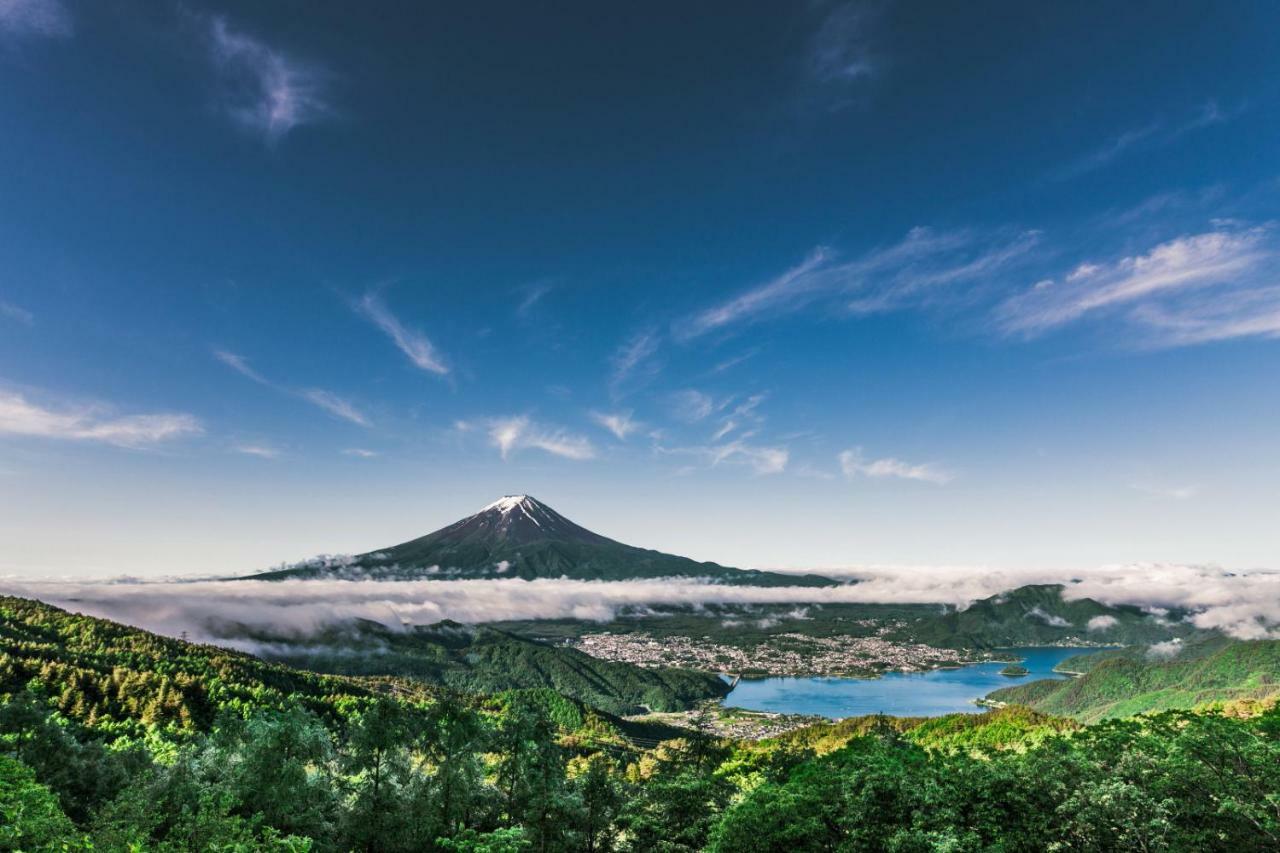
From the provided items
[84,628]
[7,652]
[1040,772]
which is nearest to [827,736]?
[1040,772]

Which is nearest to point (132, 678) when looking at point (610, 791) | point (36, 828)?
point (610, 791)

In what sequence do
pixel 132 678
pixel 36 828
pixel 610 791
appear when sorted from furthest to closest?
1. pixel 132 678
2. pixel 610 791
3. pixel 36 828

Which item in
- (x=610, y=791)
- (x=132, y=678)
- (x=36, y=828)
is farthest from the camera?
(x=132, y=678)

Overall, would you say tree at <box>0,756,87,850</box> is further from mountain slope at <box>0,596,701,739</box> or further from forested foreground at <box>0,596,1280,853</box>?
mountain slope at <box>0,596,701,739</box>

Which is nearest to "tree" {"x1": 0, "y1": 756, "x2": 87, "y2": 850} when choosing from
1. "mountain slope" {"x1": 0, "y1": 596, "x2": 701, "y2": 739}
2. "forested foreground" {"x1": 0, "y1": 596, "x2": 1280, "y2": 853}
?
"forested foreground" {"x1": 0, "y1": 596, "x2": 1280, "y2": 853}

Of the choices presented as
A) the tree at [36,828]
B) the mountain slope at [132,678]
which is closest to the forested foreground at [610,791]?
the tree at [36,828]

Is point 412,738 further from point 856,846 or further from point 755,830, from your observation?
point 856,846

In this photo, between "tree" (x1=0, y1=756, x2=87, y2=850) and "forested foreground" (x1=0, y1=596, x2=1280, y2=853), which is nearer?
"tree" (x1=0, y1=756, x2=87, y2=850)

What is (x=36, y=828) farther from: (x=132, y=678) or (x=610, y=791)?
(x=132, y=678)

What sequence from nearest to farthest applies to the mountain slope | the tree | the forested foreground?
the tree < the forested foreground < the mountain slope

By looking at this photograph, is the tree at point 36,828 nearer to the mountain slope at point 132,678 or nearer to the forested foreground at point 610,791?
the forested foreground at point 610,791

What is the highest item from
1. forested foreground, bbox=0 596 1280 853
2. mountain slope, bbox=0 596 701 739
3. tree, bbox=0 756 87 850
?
tree, bbox=0 756 87 850
